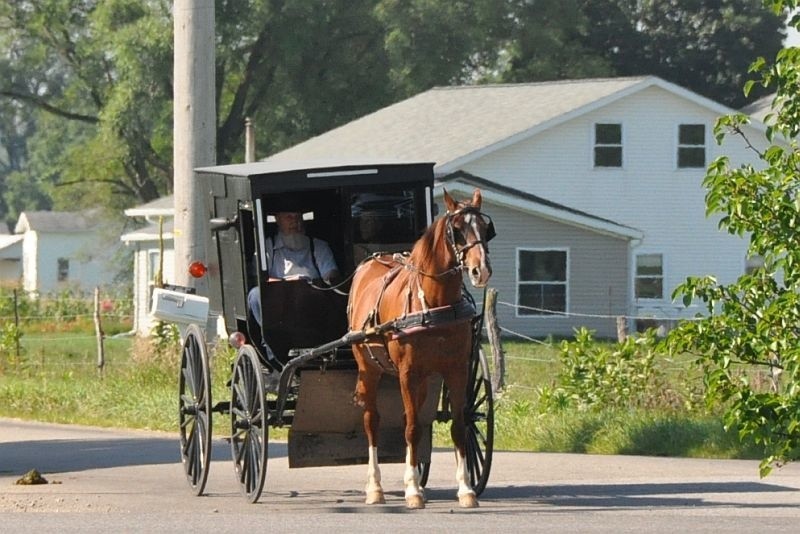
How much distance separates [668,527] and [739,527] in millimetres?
454

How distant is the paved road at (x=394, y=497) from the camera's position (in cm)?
1127

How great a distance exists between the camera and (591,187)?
4200cm

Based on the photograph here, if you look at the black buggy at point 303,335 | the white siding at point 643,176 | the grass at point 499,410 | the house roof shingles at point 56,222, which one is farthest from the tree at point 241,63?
the black buggy at point 303,335

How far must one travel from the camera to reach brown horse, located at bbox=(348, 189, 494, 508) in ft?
39.0

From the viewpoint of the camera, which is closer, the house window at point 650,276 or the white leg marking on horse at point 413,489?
the white leg marking on horse at point 413,489

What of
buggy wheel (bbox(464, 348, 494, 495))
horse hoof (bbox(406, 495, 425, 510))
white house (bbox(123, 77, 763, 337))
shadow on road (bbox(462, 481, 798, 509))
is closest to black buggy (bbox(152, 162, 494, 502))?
buggy wheel (bbox(464, 348, 494, 495))

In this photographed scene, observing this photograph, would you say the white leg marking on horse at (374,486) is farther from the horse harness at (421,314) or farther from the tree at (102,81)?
the tree at (102,81)

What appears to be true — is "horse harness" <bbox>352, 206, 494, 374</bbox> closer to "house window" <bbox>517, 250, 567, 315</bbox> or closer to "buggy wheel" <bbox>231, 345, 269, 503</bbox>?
"buggy wheel" <bbox>231, 345, 269, 503</bbox>

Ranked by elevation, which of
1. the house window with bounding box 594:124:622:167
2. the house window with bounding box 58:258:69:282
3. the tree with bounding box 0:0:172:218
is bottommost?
the house window with bounding box 58:258:69:282

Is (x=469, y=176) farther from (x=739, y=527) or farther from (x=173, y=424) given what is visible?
(x=739, y=527)

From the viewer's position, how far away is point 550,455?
16.5 m

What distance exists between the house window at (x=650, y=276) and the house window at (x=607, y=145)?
2457mm

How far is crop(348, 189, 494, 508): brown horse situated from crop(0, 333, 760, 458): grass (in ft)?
15.8

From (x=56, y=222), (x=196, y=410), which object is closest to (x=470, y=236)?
(x=196, y=410)
